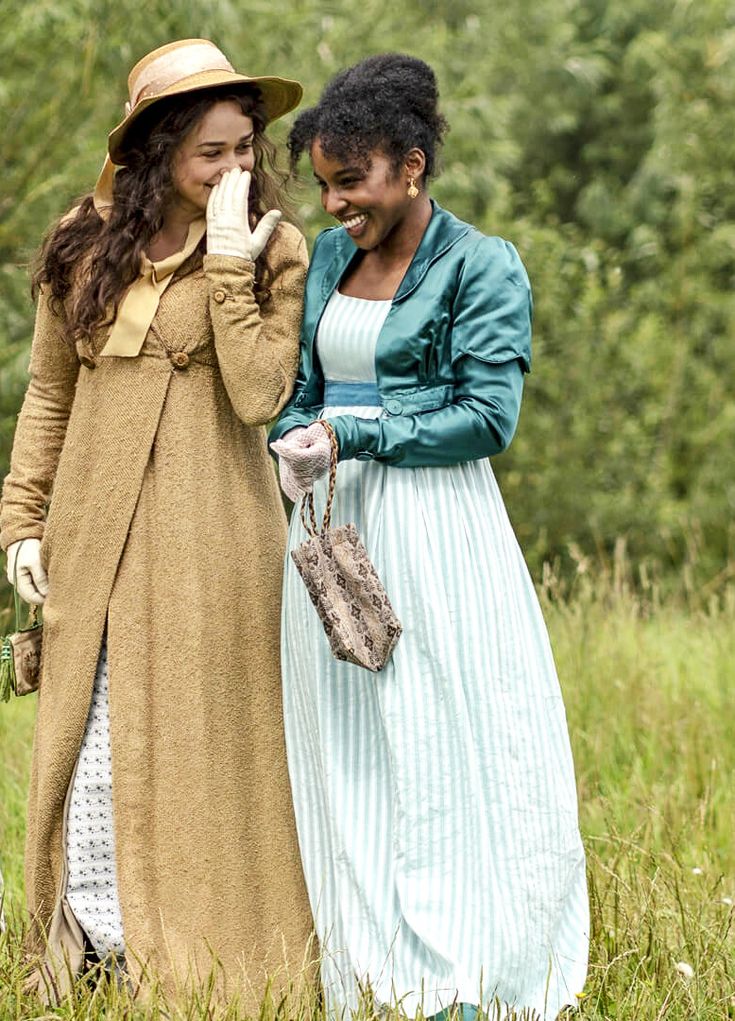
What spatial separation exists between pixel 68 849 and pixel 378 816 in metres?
0.69

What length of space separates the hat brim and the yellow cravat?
9.8 inches

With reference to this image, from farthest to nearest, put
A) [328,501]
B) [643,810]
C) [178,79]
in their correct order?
[643,810] → [178,79] → [328,501]

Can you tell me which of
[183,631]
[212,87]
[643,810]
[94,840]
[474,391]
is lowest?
[643,810]

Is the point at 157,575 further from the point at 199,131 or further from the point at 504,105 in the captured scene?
the point at 504,105

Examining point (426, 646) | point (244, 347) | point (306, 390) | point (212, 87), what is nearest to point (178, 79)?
point (212, 87)

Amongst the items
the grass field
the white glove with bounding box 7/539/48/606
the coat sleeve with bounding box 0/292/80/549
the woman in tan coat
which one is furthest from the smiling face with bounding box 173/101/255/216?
the grass field

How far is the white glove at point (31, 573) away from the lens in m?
3.52

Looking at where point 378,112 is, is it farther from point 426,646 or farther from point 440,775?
point 440,775

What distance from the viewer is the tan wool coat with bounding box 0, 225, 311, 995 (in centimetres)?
335

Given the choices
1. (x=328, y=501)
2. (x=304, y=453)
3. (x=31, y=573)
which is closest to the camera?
(x=304, y=453)

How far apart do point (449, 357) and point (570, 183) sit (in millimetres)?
9541

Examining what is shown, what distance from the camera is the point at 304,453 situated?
124 inches

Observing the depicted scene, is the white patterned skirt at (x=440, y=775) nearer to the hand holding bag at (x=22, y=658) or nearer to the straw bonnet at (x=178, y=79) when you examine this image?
the hand holding bag at (x=22, y=658)

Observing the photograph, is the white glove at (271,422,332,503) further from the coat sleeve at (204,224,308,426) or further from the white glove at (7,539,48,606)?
the white glove at (7,539,48,606)
